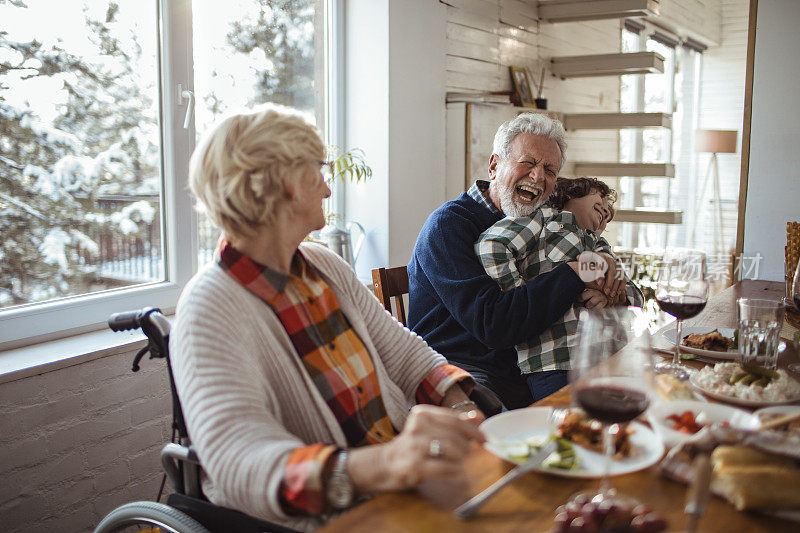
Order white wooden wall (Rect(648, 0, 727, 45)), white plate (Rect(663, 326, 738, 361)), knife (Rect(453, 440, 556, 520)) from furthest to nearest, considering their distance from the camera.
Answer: white wooden wall (Rect(648, 0, 727, 45)) → white plate (Rect(663, 326, 738, 361)) → knife (Rect(453, 440, 556, 520))

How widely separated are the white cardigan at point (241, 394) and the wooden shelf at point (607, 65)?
13.3ft

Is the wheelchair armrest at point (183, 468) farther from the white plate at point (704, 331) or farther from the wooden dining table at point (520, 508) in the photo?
the white plate at point (704, 331)

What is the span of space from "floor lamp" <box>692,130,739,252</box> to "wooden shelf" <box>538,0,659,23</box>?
273 centimetres

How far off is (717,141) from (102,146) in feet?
20.0

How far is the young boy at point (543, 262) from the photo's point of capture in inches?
79.4

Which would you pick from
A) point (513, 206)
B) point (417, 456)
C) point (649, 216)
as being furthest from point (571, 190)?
point (649, 216)

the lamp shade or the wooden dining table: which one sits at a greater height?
the lamp shade

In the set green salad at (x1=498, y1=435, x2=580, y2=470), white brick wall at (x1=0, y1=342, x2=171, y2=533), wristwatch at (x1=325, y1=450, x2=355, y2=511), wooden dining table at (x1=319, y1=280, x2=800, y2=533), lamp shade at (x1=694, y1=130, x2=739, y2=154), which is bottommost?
white brick wall at (x1=0, y1=342, x2=171, y2=533)

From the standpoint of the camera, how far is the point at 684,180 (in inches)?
325

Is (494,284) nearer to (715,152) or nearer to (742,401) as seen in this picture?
(742,401)

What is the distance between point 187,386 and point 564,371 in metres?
1.21

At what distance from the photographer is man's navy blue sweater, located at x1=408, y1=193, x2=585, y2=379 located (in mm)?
1952

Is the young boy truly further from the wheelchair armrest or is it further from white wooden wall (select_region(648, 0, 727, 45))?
white wooden wall (select_region(648, 0, 727, 45))

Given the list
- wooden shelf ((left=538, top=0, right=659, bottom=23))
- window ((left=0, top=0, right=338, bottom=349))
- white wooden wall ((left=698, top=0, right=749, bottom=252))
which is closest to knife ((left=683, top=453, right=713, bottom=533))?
window ((left=0, top=0, right=338, bottom=349))
